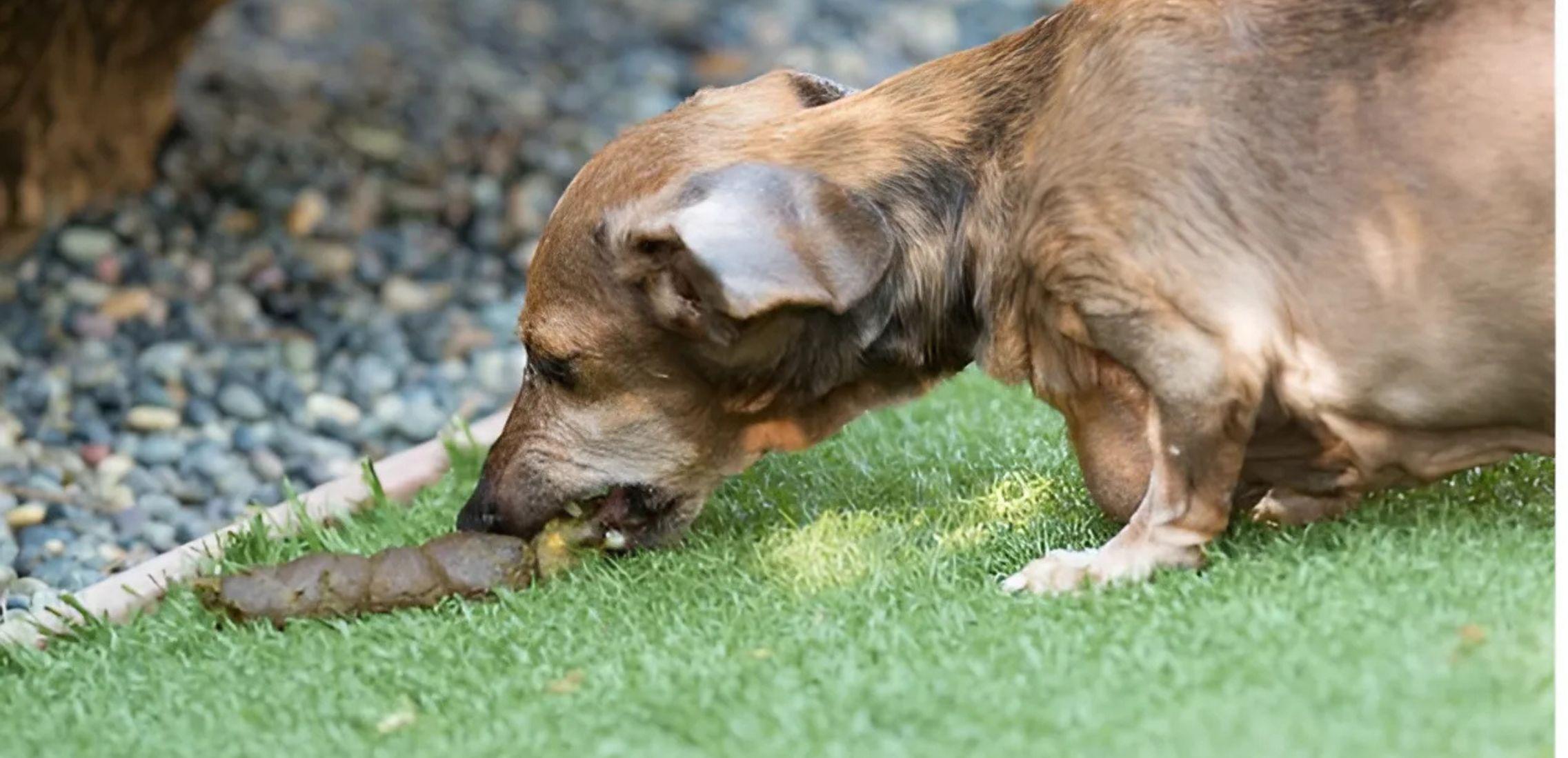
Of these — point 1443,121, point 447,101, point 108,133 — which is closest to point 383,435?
point 108,133

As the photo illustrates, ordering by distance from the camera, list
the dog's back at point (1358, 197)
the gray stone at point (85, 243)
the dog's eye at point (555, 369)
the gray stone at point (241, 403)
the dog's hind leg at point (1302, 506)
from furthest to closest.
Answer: the gray stone at point (85, 243)
the gray stone at point (241, 403)
the dog's eye at point (555, 369)
the dog's hind leg at point (1302, 506)
the dog's back at point (1358, 197)

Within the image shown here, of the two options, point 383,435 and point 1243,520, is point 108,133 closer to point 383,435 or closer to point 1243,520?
point 383,435

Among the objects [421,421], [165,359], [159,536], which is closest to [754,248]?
[159,536]

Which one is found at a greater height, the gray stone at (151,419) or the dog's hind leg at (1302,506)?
the dog's hind leg at (1302,506)

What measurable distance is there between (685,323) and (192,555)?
1.39m

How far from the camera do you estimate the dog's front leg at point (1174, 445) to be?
126 inches

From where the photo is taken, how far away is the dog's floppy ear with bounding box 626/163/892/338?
333 cm

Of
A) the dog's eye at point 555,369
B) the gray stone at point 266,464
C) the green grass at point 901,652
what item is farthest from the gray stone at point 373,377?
the dog's eye at point 555,369

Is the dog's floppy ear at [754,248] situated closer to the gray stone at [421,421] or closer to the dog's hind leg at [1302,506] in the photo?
the dog's hind leg at [1302,506]

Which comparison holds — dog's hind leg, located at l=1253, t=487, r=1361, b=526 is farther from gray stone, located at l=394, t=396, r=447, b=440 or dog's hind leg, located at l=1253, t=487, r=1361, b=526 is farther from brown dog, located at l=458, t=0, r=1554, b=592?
gray stone, located at l=394, t=396, r=447, b=440

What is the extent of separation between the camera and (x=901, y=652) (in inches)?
122

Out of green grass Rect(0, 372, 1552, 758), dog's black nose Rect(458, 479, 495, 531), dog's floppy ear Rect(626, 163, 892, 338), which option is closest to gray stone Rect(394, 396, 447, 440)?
green grass Rect(0, 372, 1552, 758)

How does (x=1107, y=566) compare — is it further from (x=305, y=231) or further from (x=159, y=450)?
(x=305, y=231)

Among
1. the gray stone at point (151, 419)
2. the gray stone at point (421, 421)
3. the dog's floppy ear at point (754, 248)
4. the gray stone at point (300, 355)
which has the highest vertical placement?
the dog's floppy ear at point (754, 248)
